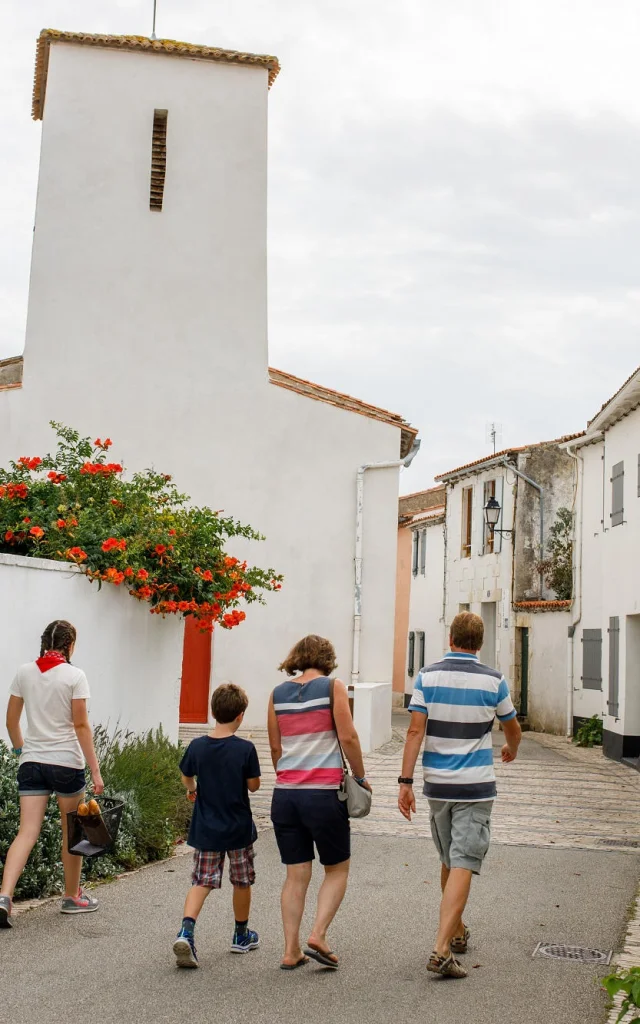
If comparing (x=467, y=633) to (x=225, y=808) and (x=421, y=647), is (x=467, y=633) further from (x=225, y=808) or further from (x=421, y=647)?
(x=421, y=647)

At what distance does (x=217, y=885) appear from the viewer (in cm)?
564

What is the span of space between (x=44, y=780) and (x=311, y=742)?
1676 mm

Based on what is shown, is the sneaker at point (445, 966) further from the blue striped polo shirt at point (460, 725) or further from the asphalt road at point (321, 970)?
the blue striped polo shirt at point (460, 725)

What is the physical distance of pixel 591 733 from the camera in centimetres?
2139

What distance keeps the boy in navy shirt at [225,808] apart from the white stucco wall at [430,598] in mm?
26995

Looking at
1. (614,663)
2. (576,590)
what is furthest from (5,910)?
(576,590)

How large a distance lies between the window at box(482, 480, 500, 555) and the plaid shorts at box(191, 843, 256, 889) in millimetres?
23356

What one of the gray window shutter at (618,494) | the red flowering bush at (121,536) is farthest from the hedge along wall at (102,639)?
the gray window shutter at (618,494)

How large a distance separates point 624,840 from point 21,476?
6168mm

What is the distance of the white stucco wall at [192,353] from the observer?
62.1ft

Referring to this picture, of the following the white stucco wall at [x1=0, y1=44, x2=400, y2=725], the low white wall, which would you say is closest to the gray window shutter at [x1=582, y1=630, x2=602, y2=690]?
the low white wall

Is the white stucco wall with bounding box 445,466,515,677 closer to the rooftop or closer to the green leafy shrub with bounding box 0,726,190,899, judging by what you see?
the rooftop

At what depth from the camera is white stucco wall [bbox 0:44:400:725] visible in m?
18.9

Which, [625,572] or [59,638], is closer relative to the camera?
[59,638]
